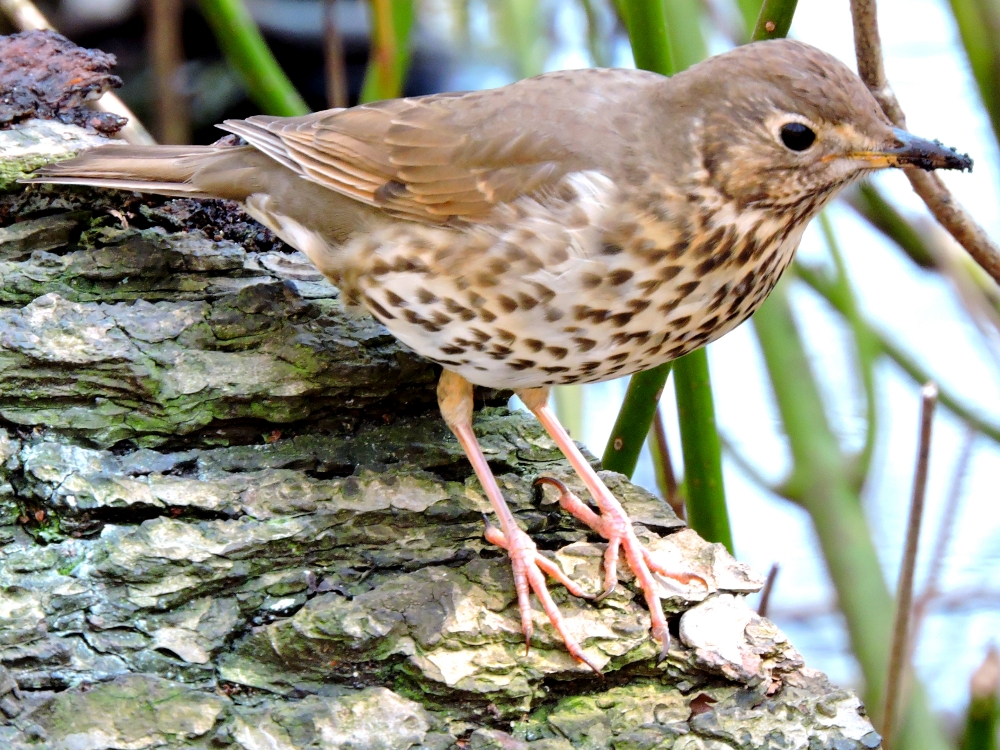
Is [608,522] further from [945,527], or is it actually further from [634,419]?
[945,527]

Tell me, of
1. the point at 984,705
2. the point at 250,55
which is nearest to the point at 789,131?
the point at 984,705

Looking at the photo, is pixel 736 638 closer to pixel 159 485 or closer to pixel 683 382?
pixel 683 382

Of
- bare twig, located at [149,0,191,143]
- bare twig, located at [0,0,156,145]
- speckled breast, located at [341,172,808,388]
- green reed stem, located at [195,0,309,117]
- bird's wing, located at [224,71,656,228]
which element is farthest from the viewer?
bare twig, located at [149,0,191,143]

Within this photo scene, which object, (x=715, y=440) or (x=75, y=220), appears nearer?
(x=715, y=440)

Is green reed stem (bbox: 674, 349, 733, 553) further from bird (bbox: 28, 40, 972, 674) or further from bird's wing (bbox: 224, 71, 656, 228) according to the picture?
bird's wing (bbox: 224, 71, 656, 228)

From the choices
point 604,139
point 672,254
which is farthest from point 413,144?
point 672,254

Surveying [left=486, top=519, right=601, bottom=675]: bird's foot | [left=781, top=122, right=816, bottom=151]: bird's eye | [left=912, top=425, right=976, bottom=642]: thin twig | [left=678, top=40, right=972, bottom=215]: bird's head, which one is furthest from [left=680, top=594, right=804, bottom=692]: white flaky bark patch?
[left=781, top=122, right=816, bottom=151]: bird's eye
